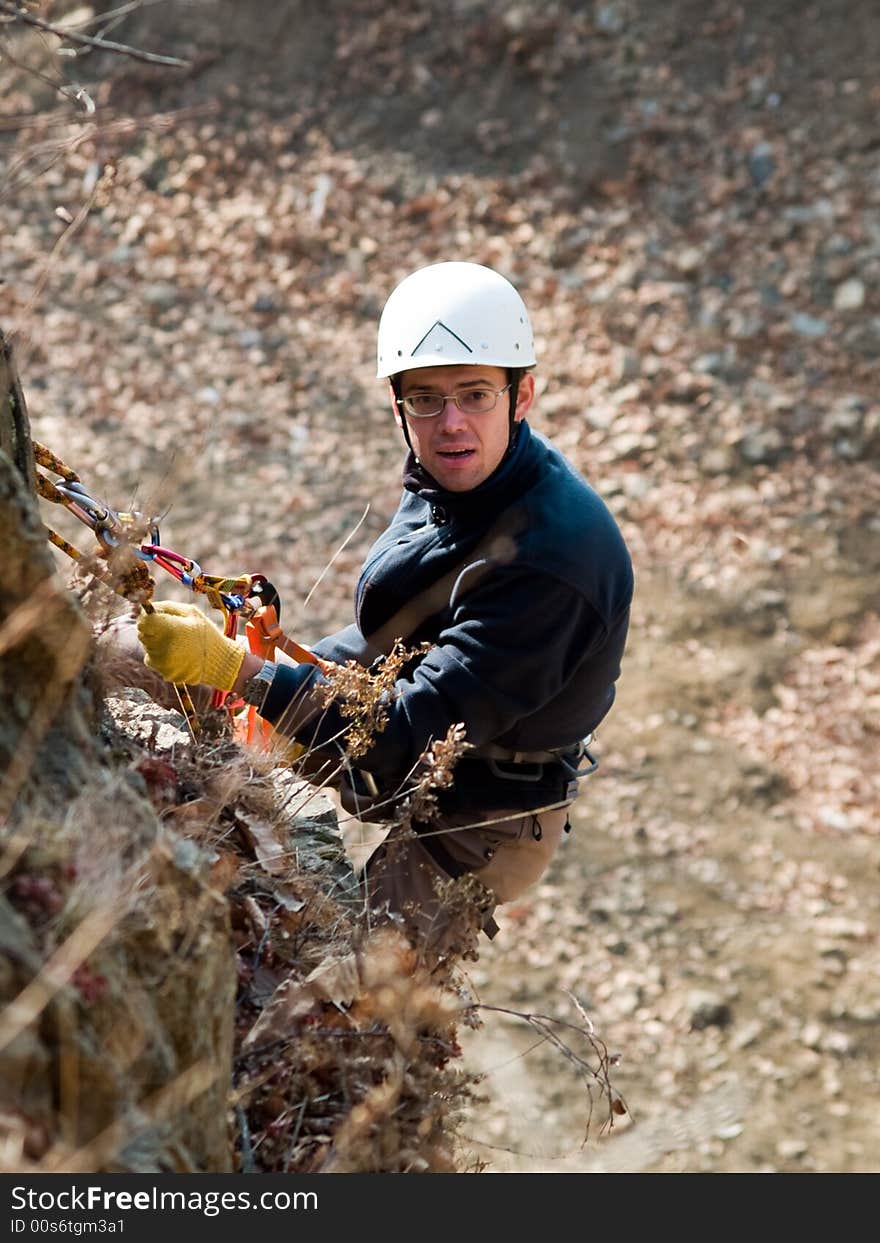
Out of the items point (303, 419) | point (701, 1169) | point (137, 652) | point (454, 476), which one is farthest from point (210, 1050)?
point (303, 419)

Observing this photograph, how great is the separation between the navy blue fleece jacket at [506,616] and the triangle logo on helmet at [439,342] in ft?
0.94

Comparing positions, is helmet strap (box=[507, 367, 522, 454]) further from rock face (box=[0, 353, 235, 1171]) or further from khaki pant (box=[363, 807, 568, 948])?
rock face (box=[0, 353, 235, 1171])

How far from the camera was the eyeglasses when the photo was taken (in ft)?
10.9

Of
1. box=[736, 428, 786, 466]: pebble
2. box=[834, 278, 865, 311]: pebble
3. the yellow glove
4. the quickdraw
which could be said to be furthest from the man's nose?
box=[834, 278, 865, 311]: pebble

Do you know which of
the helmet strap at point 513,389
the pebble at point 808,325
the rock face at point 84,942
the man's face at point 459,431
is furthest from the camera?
the pebble at point 808,325

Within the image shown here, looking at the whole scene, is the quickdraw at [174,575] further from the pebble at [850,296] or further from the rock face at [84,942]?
the pebble at [850,296]

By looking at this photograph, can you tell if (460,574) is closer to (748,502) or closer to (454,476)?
(454,476)

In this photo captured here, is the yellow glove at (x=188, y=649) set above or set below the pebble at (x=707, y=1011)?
above

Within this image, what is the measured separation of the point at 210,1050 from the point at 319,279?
28.5 ft

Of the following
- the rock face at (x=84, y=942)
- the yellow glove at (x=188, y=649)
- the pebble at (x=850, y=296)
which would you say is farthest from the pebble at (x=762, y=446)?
the rock face at (x=84, y=942)

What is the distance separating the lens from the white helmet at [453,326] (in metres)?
3.39

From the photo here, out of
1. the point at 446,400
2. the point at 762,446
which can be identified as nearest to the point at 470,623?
the point at 446,400

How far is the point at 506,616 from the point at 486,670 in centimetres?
14

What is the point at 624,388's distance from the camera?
888 centimetres
